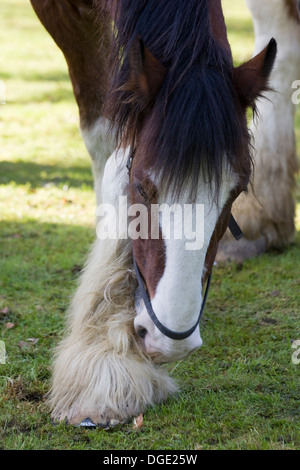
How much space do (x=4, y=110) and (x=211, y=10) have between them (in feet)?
20.5

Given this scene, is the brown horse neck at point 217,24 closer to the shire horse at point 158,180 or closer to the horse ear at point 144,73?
the shire horse at point 158,180

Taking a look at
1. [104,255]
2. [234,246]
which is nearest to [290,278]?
[234,246]

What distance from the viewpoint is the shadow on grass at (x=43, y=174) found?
6.18 meters

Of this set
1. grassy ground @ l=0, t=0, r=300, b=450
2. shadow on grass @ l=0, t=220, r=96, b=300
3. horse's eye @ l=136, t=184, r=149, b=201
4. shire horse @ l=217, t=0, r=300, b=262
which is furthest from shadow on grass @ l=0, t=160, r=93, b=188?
horse's eye @ l=136, t=184, r=149, b=201

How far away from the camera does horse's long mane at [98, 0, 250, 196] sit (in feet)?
7.56

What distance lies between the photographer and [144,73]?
2406 millimetres

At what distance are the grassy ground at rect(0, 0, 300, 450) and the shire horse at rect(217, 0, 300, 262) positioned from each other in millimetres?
184

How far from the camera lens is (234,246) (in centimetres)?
450

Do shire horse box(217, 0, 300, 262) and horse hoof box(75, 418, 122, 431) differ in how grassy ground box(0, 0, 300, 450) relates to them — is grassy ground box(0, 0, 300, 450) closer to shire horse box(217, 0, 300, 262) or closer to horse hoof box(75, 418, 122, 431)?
horse hoof box(75, 418, 122, 431)

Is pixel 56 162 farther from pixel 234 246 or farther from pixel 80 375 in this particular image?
pixel 80 375

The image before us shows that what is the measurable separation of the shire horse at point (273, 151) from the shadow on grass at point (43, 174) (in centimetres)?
203

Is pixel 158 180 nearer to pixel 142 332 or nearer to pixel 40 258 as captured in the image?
pixel 142 332

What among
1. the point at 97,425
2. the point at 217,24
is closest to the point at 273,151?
the point at 217,24

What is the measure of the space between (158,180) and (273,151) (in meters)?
2.25
